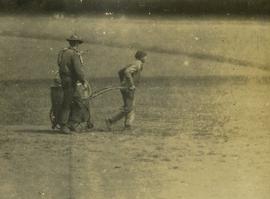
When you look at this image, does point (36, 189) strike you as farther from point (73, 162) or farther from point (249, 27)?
point (249, 27)

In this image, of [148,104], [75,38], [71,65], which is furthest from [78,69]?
[148,104]

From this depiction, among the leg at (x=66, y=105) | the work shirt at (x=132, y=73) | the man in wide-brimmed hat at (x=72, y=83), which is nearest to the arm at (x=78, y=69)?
the man in wide-brimmed hat at (x=72, y=83)

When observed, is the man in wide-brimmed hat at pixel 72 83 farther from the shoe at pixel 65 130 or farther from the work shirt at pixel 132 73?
the work shirt at pixel 132 73

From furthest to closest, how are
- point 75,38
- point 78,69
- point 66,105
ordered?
point 66,105, point 78,69, point 75,38

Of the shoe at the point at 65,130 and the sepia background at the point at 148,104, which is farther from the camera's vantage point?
the shoe at the point at 65,130

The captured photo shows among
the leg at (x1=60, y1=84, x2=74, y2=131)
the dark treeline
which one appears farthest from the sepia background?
the leg at (x1=60, y1=84, x2=74, y2=131)

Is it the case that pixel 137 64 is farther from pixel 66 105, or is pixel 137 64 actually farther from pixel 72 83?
pixel 66 105

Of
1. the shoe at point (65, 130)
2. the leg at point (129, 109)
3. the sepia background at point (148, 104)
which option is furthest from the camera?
the leg at point (129, 109)

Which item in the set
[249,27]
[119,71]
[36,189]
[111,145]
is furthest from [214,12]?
[36,189]
